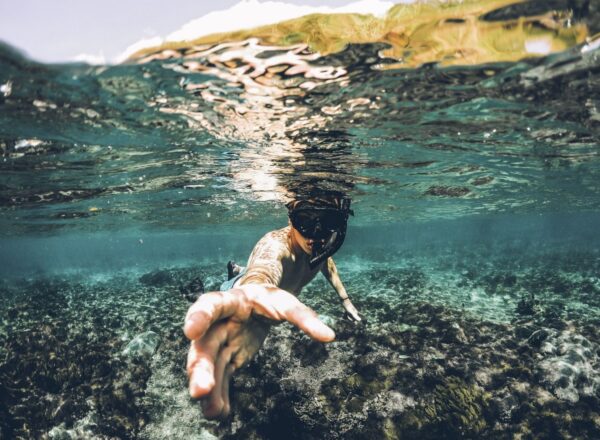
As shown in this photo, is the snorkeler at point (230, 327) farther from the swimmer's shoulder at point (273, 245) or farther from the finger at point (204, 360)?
the swimmer's shoulder at point (273, 245)

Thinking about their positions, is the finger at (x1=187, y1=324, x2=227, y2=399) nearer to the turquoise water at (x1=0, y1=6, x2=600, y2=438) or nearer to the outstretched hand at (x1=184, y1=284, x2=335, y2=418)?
the outstretched hand at (x1=184, y1=284, x2=335, y2=418)

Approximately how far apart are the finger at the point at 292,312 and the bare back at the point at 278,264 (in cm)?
62

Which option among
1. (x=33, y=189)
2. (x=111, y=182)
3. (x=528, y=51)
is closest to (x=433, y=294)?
(x=528, y=51)

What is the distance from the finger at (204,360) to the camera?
1.84 metres

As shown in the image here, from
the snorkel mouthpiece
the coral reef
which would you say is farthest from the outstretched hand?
the coral reef

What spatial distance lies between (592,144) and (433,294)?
30.8ft

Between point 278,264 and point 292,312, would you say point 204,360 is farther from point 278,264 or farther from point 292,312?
point 278,264

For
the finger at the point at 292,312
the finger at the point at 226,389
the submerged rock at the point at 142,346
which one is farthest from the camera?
the submerged rock at the point at 142,346

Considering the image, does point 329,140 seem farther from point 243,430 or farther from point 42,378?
point 42,378

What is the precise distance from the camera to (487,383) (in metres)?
7.08

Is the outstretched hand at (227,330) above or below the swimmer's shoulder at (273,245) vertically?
above

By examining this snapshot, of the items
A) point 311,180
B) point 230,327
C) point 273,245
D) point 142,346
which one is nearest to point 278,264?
point 273,245

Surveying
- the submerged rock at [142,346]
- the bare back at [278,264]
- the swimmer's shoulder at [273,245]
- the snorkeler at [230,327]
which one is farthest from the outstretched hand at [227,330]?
the submerged rock at [142,346]

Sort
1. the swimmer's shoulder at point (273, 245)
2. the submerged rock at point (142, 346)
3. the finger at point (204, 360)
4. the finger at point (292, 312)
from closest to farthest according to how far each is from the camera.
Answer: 1. the finger at point (204, 360)
2. the finger at point (292, 312)
3. the swimmer's shoulder at point (273, 245)
4. the submerged rock at point (142, 346)
